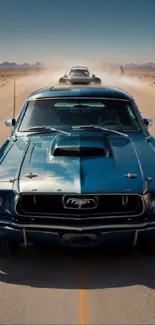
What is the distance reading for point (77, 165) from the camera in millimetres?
5461

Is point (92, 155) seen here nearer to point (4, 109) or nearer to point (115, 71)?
point (4, 109)

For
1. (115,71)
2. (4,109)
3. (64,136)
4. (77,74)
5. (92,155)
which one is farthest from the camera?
(115,71)

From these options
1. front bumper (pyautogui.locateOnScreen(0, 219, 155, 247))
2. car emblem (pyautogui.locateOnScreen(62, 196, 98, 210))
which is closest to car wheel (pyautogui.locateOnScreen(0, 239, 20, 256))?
front bumper (pyautogui.locateOnScreen(0, 219, 155, 247))

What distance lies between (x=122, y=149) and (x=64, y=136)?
754 millimetres

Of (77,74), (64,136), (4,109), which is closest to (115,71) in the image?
(77,74)

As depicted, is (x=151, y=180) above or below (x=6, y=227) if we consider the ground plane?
above

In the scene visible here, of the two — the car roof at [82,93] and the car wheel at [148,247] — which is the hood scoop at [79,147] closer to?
the car wheel at [148,247]

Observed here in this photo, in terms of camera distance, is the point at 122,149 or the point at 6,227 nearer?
the point at 6,227

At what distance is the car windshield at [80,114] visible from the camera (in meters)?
7.11

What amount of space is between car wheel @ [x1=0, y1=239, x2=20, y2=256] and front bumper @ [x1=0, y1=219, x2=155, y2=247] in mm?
345

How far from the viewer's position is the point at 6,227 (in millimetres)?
5266

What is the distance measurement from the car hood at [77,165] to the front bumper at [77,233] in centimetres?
32

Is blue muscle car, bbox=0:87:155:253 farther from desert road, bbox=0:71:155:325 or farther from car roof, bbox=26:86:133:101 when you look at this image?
car roof, bbox=26:86:133:101

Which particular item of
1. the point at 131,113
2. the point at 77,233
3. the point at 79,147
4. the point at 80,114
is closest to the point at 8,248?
the point at 77,233
